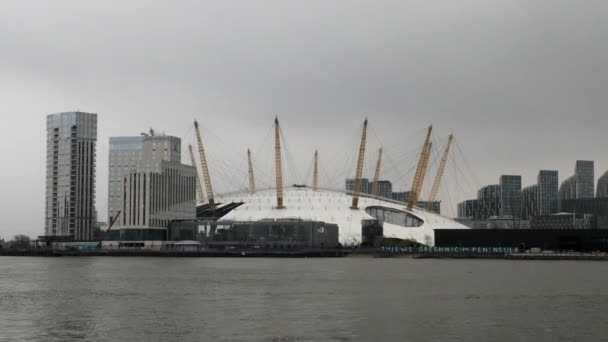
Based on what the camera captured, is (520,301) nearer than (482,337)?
No

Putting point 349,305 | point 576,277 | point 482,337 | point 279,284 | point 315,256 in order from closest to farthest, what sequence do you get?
point 482,337 → point 349,305 → point 279,284 → point 576,277 → point 315,256

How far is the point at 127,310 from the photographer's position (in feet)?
192

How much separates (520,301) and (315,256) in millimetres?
130155

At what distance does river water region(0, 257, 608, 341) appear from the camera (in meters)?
46.2

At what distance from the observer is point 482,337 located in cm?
4528

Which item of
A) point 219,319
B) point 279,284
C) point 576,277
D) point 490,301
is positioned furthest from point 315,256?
point 219,319

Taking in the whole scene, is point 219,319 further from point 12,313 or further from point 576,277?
point 576,277

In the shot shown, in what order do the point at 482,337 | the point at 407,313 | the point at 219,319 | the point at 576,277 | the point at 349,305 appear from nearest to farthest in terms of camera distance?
the point at 482,337
the point at 219,319
the point at 407,313
the point at 349,305
the point at 576,277

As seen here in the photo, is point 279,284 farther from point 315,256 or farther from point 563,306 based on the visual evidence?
point 315,256

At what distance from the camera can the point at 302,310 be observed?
5788 cm

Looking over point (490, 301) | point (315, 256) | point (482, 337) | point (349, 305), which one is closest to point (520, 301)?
point (490, 301)

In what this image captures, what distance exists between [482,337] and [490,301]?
846 inches

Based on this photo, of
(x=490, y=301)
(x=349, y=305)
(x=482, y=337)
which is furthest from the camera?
(x=490, y=301)

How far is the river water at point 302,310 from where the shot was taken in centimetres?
4619
